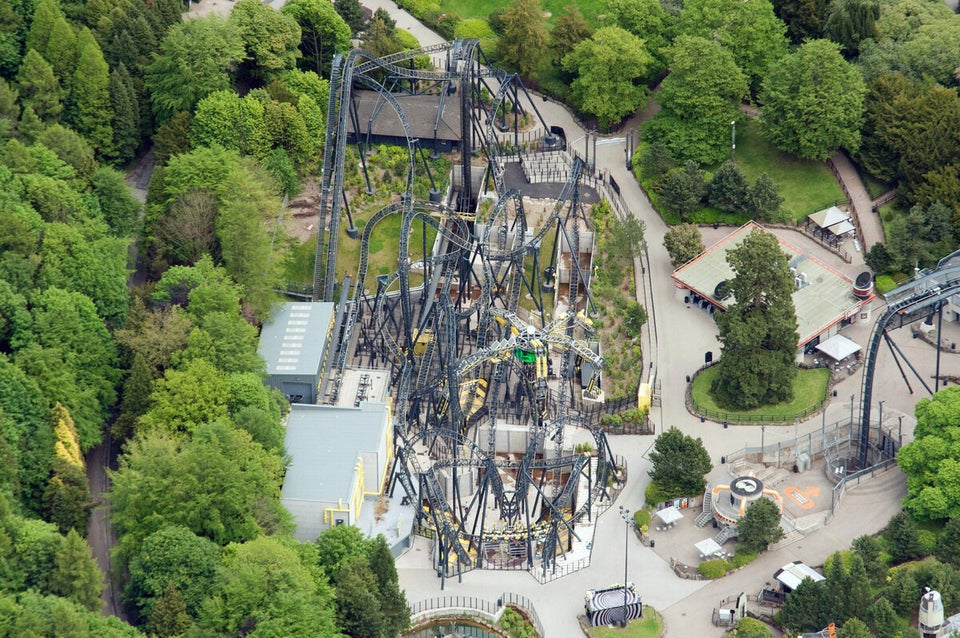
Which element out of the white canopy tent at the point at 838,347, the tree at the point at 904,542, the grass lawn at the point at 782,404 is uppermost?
the white canopy tent at the point at 838,347

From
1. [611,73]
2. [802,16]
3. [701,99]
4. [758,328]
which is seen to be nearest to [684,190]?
[701,99]

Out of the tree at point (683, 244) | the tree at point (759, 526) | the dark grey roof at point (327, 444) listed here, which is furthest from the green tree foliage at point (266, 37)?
the tree at point (759, 526)

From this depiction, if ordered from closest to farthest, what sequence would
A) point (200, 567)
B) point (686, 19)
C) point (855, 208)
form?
1. point (200, 567)
2. point (855, 208)
3. point (686, 19)

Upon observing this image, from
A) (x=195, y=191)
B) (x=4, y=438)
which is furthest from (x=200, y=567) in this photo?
(x=195, y=191)

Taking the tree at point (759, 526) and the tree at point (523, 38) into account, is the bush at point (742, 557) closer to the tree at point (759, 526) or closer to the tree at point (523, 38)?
the tree at point (759, 526)

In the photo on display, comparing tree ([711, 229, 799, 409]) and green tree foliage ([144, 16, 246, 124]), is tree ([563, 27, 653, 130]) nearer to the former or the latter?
green tree foliage ([144, 16, 246, 124])

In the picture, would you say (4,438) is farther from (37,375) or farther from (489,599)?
(489,599)
